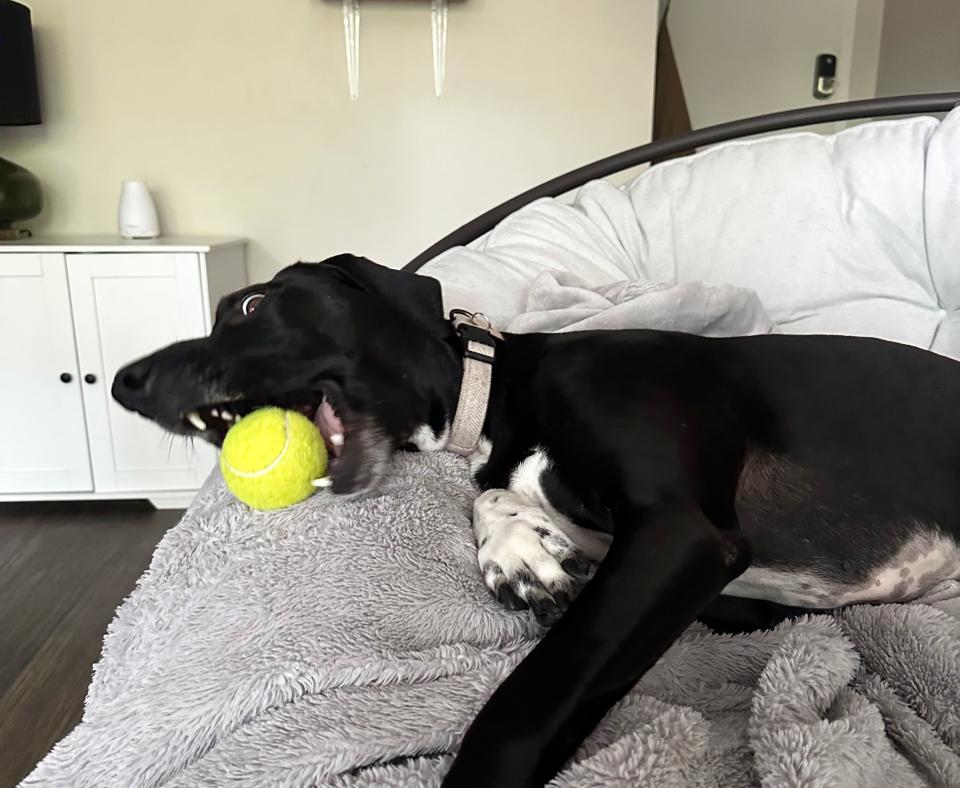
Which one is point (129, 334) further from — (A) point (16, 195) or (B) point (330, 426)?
(B) point (330, 426)

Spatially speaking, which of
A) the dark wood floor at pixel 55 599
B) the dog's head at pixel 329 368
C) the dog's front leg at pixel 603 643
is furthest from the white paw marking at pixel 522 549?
the dark wood floor at pixel 55 599

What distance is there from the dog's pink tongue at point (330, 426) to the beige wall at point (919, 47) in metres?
Answer: 3.47

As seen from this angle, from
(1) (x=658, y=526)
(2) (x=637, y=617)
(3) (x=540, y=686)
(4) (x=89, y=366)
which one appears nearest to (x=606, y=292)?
(1) (x=658, y=526)

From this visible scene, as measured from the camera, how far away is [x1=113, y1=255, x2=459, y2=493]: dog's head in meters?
1.25

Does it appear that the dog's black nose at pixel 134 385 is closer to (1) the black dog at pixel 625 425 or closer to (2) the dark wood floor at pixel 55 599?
(1) the black dog at pixel 625 425

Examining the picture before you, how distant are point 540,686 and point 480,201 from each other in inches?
112

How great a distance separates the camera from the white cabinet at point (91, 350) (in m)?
2.91

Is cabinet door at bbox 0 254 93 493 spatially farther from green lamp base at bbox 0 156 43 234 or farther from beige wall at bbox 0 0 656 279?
beige wall at bbox 0 0 656 279

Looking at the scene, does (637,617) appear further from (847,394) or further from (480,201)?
(480,201)

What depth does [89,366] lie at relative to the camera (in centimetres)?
300

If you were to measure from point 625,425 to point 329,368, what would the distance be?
0.50 m

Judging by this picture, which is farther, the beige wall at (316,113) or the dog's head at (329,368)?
the beige wall at (316,113)

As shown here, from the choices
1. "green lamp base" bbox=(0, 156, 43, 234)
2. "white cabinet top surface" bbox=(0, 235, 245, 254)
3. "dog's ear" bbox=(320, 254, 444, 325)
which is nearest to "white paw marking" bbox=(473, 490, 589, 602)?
"dog's ear" bbox=(320, 254, 444, 325)

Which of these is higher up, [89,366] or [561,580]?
[561,580]
